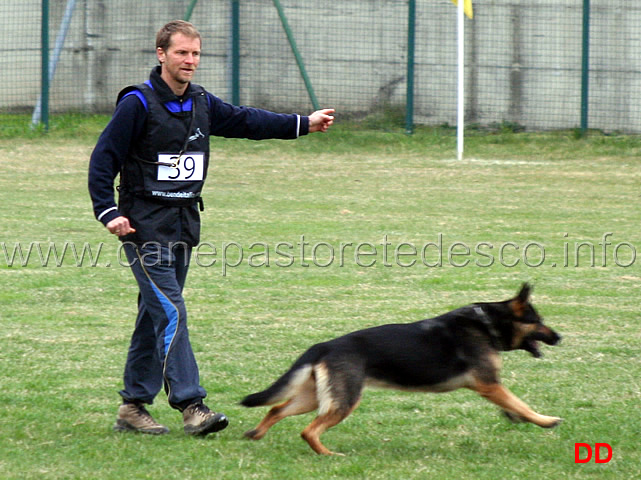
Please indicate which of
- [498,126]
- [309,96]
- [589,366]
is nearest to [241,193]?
[309,96]

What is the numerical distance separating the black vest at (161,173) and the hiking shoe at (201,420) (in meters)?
0.78

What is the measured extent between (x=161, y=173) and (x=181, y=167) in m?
0.10

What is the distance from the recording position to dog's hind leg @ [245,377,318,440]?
4.51m

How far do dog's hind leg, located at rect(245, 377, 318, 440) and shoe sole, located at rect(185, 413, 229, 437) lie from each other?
13 centimetres

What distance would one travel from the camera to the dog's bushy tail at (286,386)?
4.40m

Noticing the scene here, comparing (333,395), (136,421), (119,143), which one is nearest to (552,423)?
(333,395)

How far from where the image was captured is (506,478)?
162 inches

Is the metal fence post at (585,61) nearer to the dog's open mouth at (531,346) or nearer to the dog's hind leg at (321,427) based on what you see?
the dog's open mouth at (531,346)

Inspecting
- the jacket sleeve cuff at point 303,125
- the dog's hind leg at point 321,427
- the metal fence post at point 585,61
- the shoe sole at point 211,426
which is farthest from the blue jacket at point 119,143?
the metal fence post at point 585,61

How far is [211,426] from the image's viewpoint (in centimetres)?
454

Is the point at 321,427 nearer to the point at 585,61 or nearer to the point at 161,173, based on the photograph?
the point at 161,173

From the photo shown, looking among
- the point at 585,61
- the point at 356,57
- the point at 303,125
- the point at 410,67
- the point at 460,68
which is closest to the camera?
the point at 303,125

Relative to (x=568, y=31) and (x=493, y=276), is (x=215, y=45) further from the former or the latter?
(x=493, y=276)

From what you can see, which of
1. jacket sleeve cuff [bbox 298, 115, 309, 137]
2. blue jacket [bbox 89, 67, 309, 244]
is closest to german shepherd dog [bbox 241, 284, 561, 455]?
blue jacket [bbox 89, 67, 309, 244]
